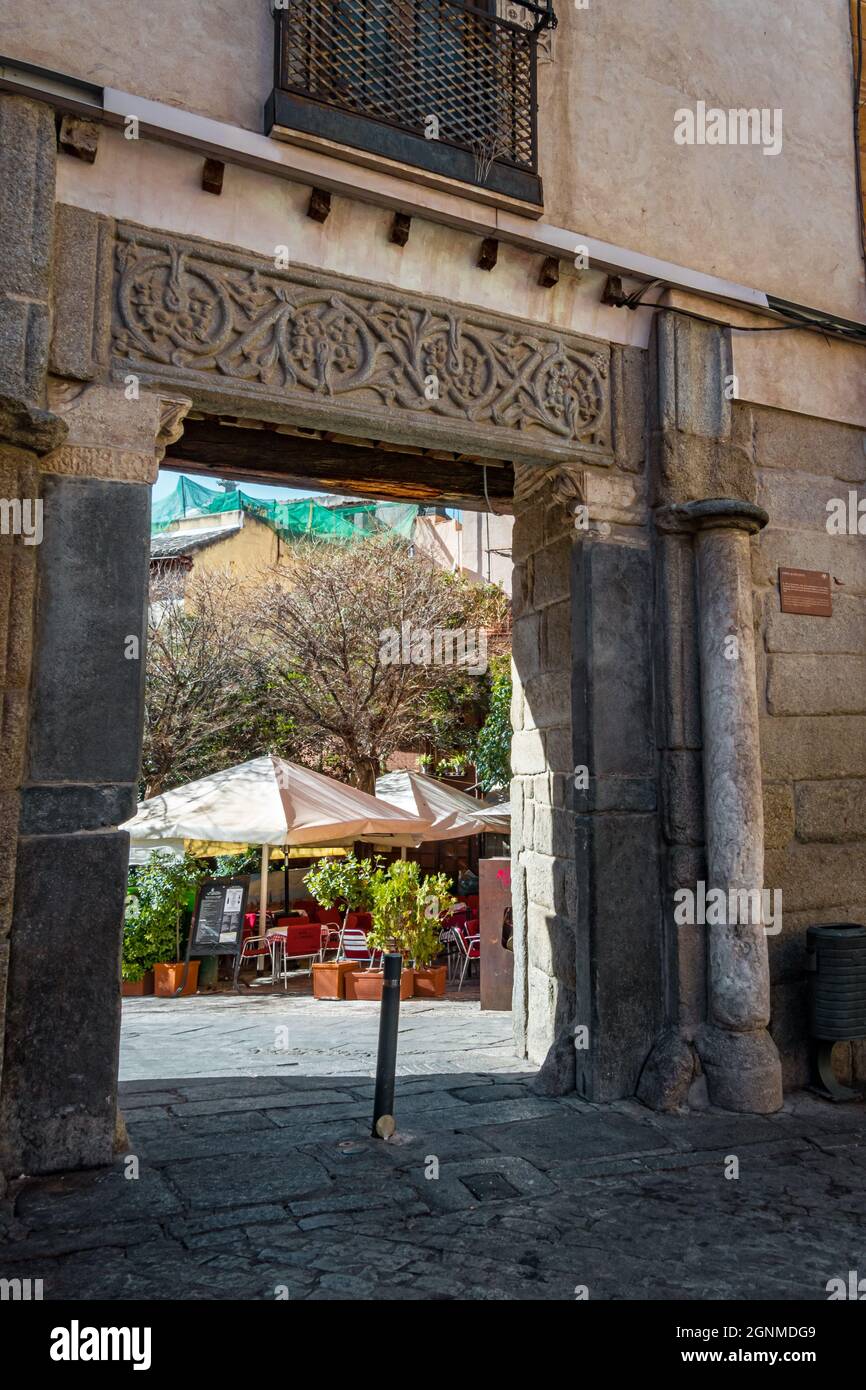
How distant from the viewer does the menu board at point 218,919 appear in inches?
399

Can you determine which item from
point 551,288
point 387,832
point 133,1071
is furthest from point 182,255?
point 387,832

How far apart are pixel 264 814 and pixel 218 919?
1.20 metres

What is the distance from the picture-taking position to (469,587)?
59.1 ft

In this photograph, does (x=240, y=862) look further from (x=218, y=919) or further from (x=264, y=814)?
(x=218, y=919)

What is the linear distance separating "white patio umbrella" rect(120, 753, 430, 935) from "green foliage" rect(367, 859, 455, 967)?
149 cm

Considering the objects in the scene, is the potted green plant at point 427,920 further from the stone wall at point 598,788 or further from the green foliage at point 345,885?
the stone wall at point 598,788

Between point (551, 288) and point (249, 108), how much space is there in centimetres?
158

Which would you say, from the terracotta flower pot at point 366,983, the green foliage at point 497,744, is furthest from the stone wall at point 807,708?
the green foliage at point 497,744

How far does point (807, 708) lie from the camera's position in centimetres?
509

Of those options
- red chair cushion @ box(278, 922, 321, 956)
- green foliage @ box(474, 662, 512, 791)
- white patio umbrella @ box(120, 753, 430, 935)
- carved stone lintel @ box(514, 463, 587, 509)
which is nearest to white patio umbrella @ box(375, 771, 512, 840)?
white patio umbrella @ box(120, 753, 430, 935)

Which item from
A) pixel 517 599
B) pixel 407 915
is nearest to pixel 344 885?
pixel 407 915

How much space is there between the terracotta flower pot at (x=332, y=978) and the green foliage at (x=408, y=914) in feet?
1.50
